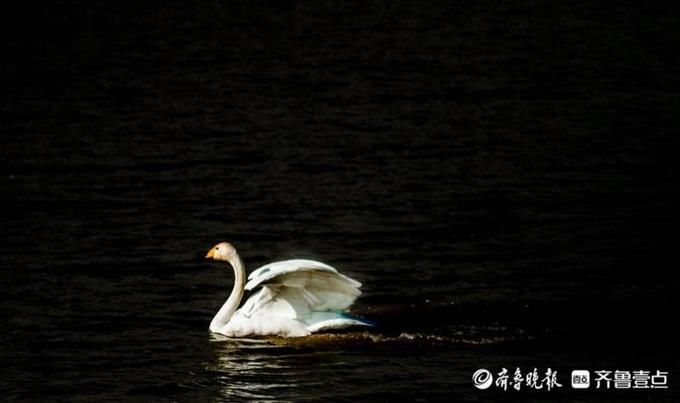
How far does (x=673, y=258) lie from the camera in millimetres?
19938

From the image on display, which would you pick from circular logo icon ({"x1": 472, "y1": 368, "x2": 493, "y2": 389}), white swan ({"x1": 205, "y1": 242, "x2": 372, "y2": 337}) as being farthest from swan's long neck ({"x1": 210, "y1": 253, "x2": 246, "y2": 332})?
circular logo icon ({"x1": 472, "y1": 368, "x2": 493, "y2": 389})

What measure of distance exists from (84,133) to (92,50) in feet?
37.4

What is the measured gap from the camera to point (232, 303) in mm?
17500

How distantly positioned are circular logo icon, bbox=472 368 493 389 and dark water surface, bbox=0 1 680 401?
0.53ft

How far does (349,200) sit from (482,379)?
9114 mm

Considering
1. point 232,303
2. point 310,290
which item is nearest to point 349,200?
point 232,303

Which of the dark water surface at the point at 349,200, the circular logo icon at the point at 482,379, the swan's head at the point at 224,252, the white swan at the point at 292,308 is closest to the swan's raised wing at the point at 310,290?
the white swan at the point at 292,308

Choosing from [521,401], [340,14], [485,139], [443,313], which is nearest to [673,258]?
[443,313]

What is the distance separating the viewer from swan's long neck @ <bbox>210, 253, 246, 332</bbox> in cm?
1738

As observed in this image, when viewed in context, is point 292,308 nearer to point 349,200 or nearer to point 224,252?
point 224,252

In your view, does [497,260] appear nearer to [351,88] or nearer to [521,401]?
[521,401]

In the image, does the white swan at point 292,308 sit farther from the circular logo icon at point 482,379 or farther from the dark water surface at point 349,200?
the circular logo icon at point 482,379

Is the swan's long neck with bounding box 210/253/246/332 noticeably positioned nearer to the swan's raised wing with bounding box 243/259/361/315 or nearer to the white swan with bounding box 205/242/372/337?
the white swan with bounding box 205/242/372/337

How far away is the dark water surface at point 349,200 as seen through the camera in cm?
1614
